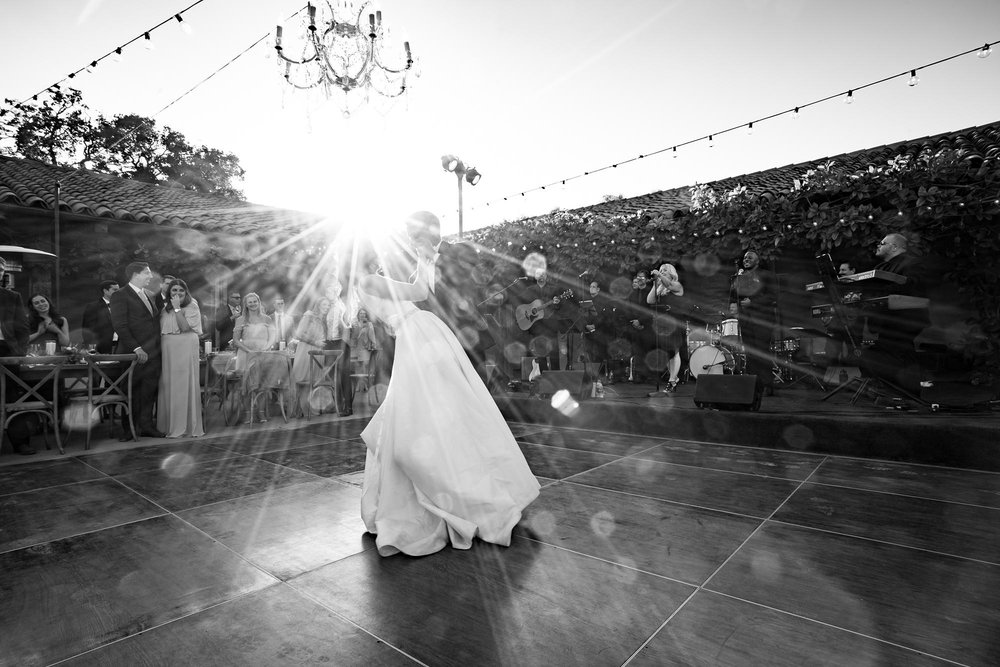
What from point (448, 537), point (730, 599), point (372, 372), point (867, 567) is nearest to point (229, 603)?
point (448, 537)

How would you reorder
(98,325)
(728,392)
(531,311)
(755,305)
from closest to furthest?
(728,392)
(98,325)
(755,305)
(531,311)

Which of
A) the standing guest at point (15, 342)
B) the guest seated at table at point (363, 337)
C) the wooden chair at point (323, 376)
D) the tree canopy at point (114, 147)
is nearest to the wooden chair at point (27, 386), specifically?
the standing guest at point (15, 342)

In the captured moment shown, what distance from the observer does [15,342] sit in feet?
17.1

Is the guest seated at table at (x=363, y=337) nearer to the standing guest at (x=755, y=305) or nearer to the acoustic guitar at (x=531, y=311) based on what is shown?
the acoustic guitar at (x=531, y=311)

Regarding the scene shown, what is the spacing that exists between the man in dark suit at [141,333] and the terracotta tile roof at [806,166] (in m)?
6.57

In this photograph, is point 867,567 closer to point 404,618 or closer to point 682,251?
point 404,618

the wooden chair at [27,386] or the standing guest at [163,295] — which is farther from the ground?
the standing guest at [163,295]

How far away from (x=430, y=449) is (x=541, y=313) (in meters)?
6.29

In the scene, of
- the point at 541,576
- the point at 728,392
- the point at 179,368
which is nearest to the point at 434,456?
the point at 541,576

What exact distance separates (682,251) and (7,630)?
7.17 m

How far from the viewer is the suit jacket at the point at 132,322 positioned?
5449 mm

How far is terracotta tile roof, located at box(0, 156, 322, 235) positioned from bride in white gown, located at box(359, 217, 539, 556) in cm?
930

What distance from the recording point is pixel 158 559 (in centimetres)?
232

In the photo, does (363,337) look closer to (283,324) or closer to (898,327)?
(283,324)
